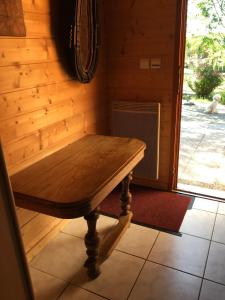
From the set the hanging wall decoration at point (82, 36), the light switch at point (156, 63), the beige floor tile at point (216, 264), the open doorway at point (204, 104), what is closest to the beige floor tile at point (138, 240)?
the beige floor tile at point (216, 264)

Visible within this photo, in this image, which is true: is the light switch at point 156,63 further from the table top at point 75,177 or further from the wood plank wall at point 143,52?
the table top at point 75,177

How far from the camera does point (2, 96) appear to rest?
1.51 metres

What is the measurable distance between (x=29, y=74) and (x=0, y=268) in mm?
1199

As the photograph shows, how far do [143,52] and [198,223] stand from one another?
63.0 inches

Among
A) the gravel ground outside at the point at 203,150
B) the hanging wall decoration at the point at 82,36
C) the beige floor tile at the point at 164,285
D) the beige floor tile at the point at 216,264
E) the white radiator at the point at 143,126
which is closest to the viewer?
the beige floor tile at the point at 164,285

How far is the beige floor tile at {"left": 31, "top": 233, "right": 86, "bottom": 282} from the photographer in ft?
5.90

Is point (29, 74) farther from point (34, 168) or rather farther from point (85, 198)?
point (85, 198)

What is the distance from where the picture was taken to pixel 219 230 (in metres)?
2.15

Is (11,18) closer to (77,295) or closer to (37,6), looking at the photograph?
(37,6)

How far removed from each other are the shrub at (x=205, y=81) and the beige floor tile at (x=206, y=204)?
382cm

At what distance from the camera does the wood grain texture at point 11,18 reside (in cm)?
142

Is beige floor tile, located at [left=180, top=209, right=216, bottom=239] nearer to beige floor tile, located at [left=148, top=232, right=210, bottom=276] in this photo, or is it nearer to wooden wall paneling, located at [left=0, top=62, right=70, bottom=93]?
beige floor tile, located at [left=148, top=232, right=210, bottom=276]

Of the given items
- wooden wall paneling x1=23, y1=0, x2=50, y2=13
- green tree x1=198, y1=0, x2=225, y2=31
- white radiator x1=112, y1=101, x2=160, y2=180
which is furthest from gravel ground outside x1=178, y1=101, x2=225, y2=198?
wooden wall paneling x1=23, y1=0, x2=50, y2=13

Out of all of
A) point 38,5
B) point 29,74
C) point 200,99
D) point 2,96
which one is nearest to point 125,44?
point 38,5
